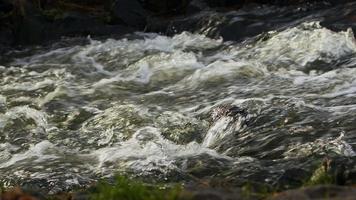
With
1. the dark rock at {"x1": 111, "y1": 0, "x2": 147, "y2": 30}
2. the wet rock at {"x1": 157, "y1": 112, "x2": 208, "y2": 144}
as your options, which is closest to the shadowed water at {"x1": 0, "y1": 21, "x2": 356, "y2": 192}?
the wet rock at {"x1": 157, "y1": 112, "x2": 208, "y2": 144}

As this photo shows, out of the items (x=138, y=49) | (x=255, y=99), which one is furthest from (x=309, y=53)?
(x=138, y=49)

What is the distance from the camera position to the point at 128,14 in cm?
1614

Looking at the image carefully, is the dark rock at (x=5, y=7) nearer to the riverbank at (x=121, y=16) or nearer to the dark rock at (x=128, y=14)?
the riverbank at (x=121, y=16)

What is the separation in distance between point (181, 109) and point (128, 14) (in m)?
7.63

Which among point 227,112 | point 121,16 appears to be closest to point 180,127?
point 227,112

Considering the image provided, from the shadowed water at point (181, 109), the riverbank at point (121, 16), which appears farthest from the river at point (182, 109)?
the riverbank at point (121, 16)

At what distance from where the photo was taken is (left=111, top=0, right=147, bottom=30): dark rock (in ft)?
52.4

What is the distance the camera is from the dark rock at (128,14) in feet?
52.4

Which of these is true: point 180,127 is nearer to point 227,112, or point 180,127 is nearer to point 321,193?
point 227,112

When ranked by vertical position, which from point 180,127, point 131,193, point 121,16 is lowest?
point 121,16

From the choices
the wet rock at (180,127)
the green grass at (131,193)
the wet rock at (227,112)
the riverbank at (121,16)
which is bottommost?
the riverbank at (121,16)

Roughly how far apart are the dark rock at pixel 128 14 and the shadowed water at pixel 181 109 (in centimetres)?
200

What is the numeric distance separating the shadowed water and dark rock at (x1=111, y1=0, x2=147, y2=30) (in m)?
2.00

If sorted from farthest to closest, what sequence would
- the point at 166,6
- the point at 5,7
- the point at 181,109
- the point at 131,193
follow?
the point at 166,6, the point at 5,7, the point at 181,109, the point at 131,193
